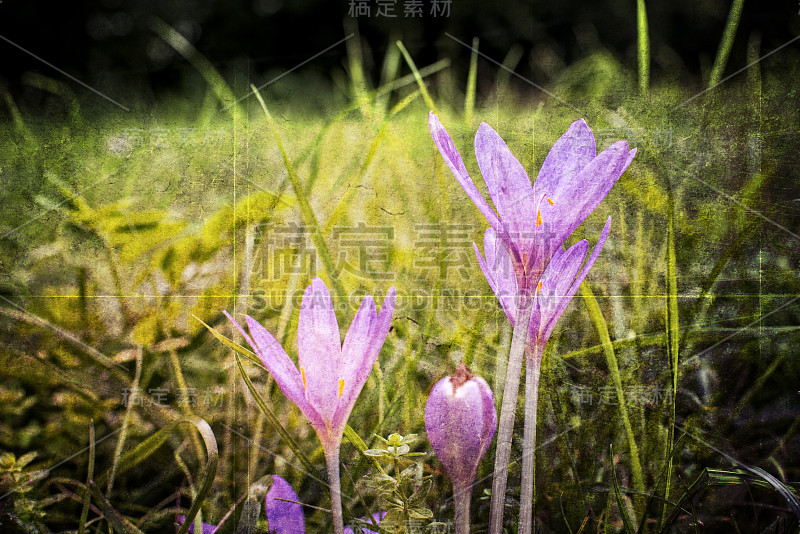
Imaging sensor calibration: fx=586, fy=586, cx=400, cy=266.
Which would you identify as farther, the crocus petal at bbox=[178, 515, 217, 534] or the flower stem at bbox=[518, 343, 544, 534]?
the crocus petal at bbox=[178, 515, 217, 534]

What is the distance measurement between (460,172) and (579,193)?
0.79 feet

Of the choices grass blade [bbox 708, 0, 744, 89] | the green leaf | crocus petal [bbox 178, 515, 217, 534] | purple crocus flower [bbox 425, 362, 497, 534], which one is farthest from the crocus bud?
grass blade [bbox 708, 0, 744, 89]

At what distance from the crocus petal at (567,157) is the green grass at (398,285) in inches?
1.7

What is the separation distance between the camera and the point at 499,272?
1216 mm

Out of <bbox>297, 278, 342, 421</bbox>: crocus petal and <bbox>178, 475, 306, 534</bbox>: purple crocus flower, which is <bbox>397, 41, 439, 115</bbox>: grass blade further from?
<bbox>178, 475, 306, 534</bbox>: purple crocus flower

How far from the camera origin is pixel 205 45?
137cm

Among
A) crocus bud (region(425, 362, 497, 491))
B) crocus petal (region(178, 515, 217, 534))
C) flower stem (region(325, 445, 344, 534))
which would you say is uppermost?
crocus bud (region(425, 362, 497, 491))

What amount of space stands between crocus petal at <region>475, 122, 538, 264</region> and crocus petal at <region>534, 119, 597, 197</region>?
53 mm

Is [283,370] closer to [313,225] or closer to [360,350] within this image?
[360,350]

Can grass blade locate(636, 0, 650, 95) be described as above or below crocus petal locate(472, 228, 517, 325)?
above

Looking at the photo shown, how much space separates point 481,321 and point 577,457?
376 mm

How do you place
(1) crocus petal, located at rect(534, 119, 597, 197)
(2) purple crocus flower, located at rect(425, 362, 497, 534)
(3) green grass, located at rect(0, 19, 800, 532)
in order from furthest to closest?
(3) green grass, located at rect(0, 19, 800, 532) → (1) crocus petal, located at rect(534, 119, 597, 197) → (2) purple crocus flower, located at rect(425, 362, 497, 534)

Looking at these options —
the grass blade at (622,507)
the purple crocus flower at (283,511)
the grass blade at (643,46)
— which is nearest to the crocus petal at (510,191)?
the grass blade at (643,46)

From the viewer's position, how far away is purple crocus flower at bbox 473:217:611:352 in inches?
44.9
